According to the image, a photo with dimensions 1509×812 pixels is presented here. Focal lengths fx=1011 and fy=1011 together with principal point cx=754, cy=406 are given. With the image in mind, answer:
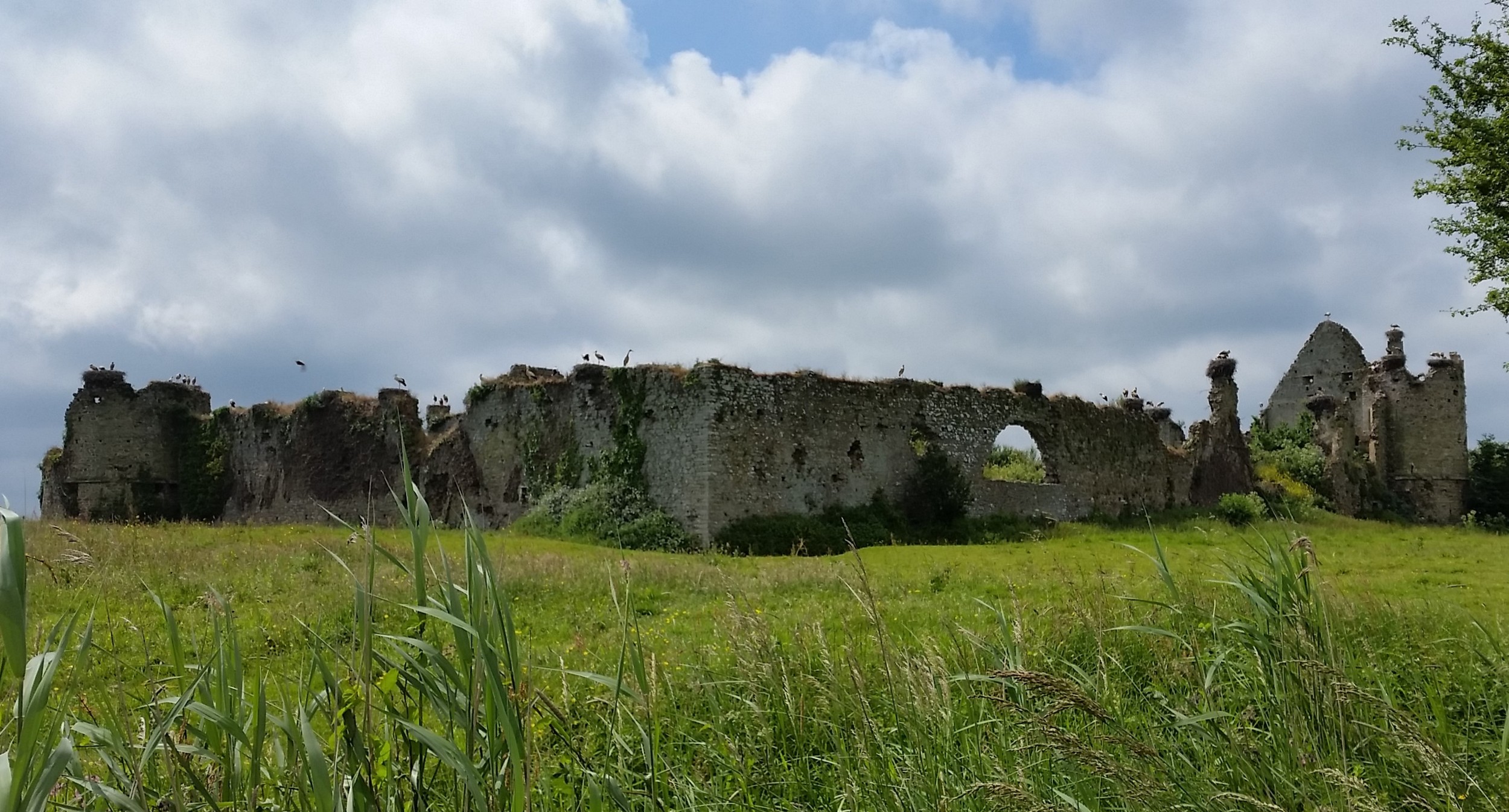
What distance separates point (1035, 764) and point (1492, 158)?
19.8 m

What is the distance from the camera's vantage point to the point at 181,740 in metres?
3.81

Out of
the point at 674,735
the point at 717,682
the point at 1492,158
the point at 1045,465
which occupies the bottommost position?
the point at 674,735

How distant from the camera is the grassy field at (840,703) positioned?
10.4 feet

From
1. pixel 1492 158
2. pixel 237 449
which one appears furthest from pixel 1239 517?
pixel 237 449

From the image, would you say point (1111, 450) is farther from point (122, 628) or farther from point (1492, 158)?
point (122, 628)

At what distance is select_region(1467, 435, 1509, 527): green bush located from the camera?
35969 mm

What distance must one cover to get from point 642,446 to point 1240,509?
16.0m

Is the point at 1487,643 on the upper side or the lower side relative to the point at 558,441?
lower

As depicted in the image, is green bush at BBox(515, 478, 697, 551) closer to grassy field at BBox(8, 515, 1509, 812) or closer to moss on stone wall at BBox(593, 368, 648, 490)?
moss on stone wall at BBox(593, 368, 648, 490)

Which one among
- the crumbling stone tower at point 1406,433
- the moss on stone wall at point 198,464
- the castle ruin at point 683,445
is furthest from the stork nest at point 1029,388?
the moss on stone wall at point 198,464

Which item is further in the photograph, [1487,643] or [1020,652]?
[1487,643]

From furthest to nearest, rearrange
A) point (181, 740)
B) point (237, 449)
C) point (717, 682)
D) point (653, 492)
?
point (237, 449) → point (653, 492) → point (717, 682) → point (181, 740)

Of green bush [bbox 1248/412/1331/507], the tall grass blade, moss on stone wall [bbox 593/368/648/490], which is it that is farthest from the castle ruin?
the tall grass blade

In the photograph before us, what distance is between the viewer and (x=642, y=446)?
23500 mm
